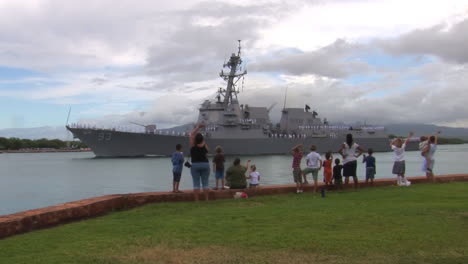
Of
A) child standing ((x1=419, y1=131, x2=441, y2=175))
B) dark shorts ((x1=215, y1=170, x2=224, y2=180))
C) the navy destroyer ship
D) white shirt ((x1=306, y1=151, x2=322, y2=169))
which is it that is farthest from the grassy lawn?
the navy destroyer ship

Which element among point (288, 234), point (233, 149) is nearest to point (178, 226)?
point (288, 234)

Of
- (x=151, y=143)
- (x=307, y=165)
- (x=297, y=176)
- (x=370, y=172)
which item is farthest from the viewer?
(x=151, y=143)

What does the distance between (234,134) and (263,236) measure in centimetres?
4970

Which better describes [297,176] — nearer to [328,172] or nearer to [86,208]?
[328,172]

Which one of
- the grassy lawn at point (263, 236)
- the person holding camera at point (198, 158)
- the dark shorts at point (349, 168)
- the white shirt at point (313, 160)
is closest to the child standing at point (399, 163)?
the dark shorts at point (349, 168)

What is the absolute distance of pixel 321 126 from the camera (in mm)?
63531

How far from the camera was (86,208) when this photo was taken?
6156 mm

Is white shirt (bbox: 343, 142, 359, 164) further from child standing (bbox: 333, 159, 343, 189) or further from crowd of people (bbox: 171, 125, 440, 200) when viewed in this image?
child standing (bbox: 333, 159, 343, 189)

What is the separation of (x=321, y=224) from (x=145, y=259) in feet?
7.29

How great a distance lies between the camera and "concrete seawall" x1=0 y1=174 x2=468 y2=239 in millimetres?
5141

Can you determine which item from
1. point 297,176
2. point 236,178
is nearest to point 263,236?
point 236,178

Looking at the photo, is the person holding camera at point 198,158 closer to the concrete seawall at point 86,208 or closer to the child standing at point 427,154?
the concrete seawall at point 86,208

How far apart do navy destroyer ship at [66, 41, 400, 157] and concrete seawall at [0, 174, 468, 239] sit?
129ft

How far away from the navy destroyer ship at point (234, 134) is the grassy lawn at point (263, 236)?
1609 inches
